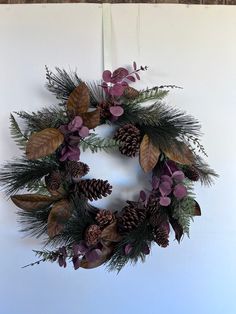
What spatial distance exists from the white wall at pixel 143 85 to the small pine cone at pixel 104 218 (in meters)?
0.11

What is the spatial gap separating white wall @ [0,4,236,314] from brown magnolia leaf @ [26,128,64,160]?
16 cm

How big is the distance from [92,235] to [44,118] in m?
0.36

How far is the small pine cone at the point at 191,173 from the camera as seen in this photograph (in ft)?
3.31

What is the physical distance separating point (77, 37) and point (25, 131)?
0.34m

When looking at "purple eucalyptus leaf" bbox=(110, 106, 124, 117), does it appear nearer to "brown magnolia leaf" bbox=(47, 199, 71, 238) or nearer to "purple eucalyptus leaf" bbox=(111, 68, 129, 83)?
"purple eucalyptus leaf" bbox=(111, 68, 129, 83)

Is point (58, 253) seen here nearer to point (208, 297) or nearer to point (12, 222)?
point (12, 222)

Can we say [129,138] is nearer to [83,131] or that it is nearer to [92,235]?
[83,131]

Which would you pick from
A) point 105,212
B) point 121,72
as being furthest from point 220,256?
point 121,72

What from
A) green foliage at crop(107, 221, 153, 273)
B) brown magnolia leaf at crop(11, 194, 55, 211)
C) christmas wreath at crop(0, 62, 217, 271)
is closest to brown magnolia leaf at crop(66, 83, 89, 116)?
christmas wreath at crop(0, 62, 217, 271)

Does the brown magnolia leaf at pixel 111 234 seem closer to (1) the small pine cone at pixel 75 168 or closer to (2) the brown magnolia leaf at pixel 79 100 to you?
(1) the small pine cone at pixel 75 168

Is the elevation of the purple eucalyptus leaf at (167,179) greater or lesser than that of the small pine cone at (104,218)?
greater

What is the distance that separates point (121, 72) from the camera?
1038 millimetres

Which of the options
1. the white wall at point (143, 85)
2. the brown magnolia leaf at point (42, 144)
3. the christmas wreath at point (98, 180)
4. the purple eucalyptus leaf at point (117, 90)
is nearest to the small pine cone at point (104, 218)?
the christmas wreath at point (98, 180)

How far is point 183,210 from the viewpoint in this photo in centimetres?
98
